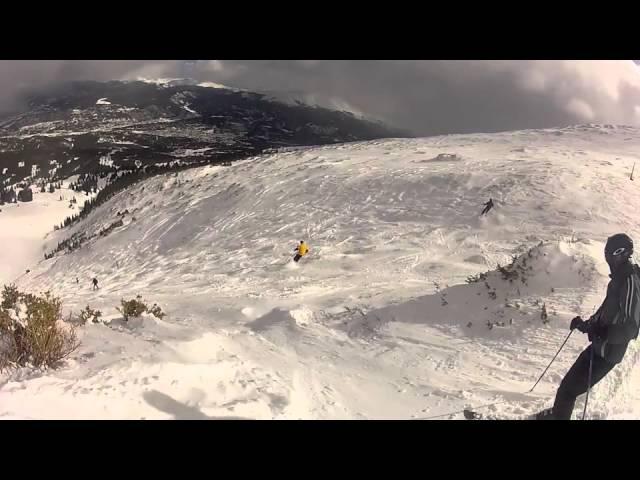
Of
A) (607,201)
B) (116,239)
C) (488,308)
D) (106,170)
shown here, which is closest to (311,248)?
(488,308)

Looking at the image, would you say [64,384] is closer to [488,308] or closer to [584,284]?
[488,308]

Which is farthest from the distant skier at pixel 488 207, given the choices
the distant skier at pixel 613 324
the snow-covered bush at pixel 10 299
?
the snow-covered bush at pixel 10 299

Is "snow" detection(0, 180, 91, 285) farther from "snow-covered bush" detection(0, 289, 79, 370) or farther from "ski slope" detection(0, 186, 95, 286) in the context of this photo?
"snow-covered bush" detection(0, 289, 79, 370)

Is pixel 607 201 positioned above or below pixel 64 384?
above

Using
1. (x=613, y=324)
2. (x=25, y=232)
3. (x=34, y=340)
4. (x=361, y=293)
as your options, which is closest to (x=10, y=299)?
→ (x=34, y=340)

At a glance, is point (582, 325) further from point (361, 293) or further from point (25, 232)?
point (25, 232)

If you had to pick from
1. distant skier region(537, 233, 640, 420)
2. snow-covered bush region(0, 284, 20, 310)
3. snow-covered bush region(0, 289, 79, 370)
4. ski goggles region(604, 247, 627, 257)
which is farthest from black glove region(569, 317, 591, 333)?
snow-covered bush region(0, 284, 20, 310)

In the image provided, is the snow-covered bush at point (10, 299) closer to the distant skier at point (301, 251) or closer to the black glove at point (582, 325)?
the black glove at point (582, 325)
